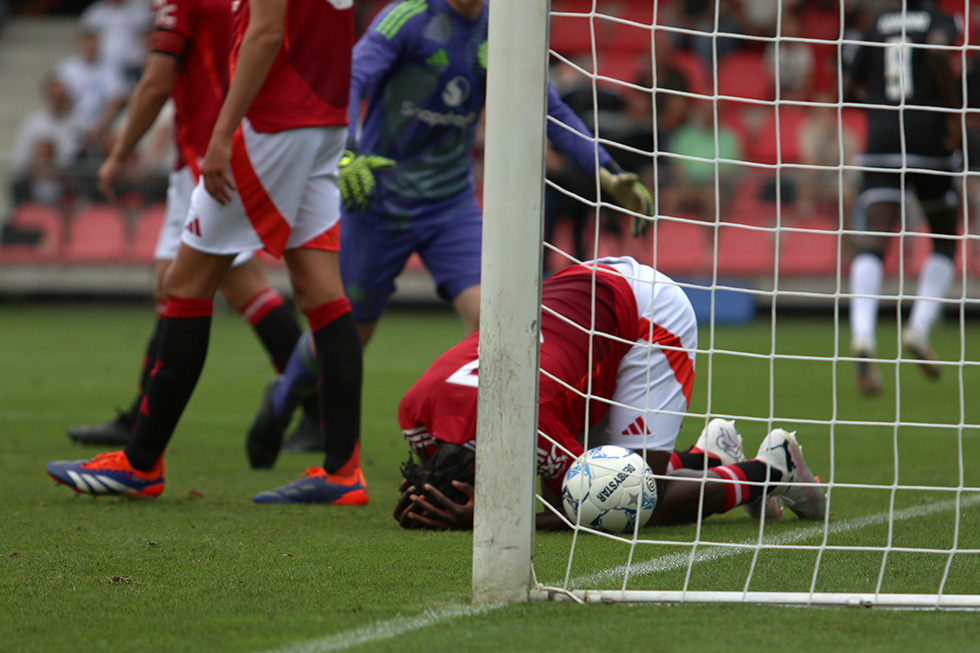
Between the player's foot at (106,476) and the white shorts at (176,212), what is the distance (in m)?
1.37

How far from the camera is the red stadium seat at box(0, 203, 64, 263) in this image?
1260 cm

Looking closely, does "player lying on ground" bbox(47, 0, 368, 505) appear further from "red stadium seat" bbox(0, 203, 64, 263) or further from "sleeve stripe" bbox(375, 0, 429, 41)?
"red stadium seat" bbox(0, 203, 64, 263)

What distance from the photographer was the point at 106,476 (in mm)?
3365

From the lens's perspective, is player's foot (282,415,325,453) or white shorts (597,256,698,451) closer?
white shorts (597,256,698,451)

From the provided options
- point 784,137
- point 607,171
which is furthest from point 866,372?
point 784,137

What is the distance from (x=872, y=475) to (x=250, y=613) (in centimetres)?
248

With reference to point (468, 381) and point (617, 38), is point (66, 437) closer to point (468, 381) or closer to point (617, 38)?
point (468, 381)

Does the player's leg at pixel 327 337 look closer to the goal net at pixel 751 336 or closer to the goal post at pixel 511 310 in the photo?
the goal net at pixel 751 336

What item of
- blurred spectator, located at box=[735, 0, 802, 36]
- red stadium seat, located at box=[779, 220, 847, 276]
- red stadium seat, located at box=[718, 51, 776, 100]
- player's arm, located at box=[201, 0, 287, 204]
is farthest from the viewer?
red stadium seat, located at box=[718, 51, 776, 100]

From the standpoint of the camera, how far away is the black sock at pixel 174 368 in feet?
10.9

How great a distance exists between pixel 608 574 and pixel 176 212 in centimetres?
283

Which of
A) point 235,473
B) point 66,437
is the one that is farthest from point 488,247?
point 66,437

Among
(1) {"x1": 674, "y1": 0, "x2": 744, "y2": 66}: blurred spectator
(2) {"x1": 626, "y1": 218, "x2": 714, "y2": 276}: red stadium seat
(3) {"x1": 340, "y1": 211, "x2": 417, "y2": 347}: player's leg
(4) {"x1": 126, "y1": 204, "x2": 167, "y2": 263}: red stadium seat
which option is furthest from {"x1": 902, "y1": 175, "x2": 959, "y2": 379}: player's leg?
(4) {"x1": 126, "y1": 204, "x2": 167, "y2": 263}: red stadium seat

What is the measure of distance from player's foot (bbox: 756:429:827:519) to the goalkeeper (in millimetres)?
1374
